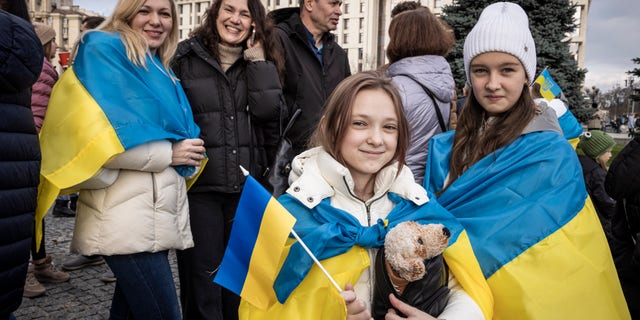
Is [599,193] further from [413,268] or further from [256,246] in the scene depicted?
[256,246]

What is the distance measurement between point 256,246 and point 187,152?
1077 mm

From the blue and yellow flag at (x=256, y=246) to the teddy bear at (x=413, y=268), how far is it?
35 centimetres

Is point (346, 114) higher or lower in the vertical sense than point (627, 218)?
higher

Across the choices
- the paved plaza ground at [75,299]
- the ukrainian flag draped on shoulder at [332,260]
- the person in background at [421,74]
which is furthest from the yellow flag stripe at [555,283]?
the paved plaza ground at [75,299]

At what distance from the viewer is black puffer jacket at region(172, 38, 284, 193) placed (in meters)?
3.19

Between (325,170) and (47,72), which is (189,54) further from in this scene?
(47,72)

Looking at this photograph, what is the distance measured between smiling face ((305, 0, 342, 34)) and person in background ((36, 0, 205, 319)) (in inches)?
65.0

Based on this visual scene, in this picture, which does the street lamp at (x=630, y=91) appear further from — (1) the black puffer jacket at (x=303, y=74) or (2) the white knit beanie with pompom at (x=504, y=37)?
(2) the white knit beanie with pompom at (x=504, y=37)

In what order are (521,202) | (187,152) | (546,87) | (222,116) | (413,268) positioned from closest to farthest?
(413,268)
(521,202)
(187,152)
(222,116)
(546,87)

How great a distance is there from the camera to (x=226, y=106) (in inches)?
127

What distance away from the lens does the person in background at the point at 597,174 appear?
5.24 m

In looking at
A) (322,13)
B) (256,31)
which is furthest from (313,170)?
(322,13)

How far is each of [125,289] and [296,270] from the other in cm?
119

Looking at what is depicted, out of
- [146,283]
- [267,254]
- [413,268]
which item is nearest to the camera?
[413,268]
